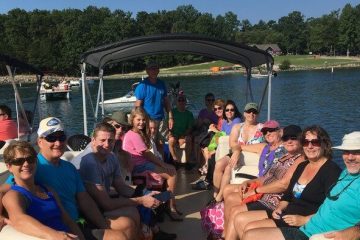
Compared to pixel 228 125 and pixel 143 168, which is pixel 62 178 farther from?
pixel 228 125

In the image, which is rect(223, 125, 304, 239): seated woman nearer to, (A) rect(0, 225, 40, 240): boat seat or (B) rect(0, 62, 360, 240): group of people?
(B) rect(0, 62, 360, 240): group of people

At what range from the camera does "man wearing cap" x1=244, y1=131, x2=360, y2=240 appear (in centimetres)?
264

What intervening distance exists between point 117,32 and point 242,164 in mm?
80548

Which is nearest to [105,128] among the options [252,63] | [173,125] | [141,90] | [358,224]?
[358,224]

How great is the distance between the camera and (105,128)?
341 cm

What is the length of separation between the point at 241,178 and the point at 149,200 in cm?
141

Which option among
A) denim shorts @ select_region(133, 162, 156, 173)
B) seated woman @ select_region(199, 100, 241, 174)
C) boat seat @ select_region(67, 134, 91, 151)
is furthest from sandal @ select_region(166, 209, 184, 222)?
seated woman @ select_region(199, 100, 241, 174)

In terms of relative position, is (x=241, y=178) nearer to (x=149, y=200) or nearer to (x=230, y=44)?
(x=149, y=200)

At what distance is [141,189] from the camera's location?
3.86 metres

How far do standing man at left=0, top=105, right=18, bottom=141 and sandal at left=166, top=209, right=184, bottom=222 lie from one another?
2570 mm

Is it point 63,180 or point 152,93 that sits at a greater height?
point 152,93

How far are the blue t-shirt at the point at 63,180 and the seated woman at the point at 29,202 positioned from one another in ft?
0.54

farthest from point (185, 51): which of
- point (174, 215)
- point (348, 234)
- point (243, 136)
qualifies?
point (348, 234)

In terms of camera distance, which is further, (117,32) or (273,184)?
(117,32)
